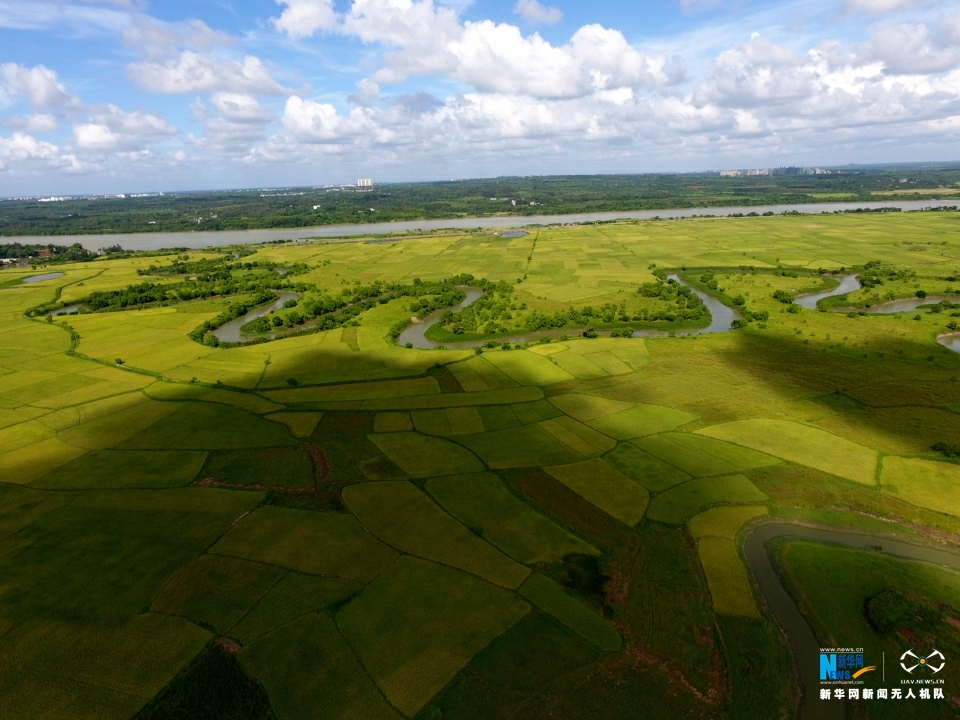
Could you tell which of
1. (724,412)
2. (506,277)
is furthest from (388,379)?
(506,277)

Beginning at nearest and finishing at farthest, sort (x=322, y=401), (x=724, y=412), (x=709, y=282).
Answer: (x=724, y=412), (x=322, y=401), (x=709, y=282)

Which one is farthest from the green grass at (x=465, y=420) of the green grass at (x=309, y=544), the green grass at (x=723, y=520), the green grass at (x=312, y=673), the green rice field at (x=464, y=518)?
the green grass at (x=312, y=673)

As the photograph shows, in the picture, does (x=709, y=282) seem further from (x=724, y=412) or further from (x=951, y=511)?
(x=951, y=511)

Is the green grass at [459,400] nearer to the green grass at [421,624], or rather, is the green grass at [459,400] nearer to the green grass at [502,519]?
the green grass at [502,519]

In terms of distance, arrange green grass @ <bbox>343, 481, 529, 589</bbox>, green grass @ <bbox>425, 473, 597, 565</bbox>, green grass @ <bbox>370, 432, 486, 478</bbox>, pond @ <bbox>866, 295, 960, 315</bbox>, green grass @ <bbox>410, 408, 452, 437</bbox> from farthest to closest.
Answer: pond @ <bbox>866, 295, 960, 315</bbox>
green grass @ <bbox>410, 408, 452, 437</bbox>
green grass @ <bbox>370, 432, 486, 478</bbox>
green grass @ <bbox>425, 473, 597, 565</bbox>
green grass @ <bbox>343, 481, 529, 589</bbox>

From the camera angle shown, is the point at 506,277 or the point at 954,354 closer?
the point at 954,354

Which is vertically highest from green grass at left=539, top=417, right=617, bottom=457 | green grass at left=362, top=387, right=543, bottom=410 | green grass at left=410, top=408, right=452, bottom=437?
green grass at left=362, top=387, right=543, bottom=410

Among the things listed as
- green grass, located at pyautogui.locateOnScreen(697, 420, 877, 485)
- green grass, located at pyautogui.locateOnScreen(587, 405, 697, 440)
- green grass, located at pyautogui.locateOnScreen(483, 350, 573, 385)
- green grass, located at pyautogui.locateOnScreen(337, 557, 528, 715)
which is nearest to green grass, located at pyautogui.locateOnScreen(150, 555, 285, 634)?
green grass, located at pyautogui.locateOnScreen(337, 557, 528, 715)

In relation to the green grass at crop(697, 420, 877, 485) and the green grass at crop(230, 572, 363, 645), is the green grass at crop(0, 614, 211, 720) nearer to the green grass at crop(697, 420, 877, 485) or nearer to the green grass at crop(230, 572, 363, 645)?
the green grass at crop(230, 572, 363, 645)
